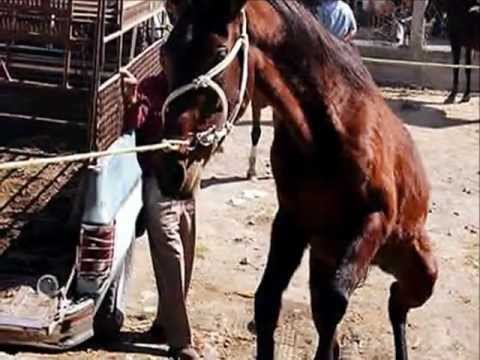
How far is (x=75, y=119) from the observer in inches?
240

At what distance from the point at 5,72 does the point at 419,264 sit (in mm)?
2919

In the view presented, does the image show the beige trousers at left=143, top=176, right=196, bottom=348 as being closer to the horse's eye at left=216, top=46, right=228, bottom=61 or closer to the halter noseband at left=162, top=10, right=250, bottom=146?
the halter noseband at left=162, top=10, right=250, bottom=146

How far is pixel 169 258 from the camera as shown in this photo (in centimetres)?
481

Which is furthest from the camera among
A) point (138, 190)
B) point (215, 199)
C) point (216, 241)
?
point (215, 199)

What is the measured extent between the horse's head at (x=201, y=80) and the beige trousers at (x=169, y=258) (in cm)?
158

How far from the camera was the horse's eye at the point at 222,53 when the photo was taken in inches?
120

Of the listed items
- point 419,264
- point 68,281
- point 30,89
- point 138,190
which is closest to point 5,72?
point 30,89

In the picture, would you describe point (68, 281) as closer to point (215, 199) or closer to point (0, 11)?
point (0, 11)

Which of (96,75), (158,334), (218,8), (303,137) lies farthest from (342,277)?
(158,334)

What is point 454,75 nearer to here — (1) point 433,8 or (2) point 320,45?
(1) point 433,8

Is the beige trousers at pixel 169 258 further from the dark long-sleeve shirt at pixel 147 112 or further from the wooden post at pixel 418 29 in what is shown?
the wooden post at pixel 418 29

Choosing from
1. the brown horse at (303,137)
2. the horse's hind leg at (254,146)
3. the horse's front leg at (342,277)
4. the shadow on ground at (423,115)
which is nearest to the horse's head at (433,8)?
the shadow on ground at (423,115)

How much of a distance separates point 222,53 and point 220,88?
0.11 metres

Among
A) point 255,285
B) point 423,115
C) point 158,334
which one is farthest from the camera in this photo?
point 423,115
